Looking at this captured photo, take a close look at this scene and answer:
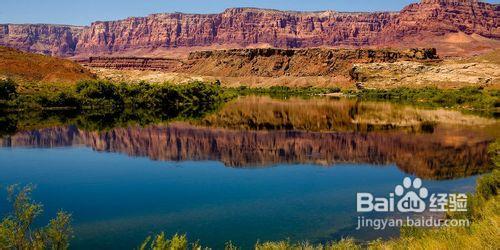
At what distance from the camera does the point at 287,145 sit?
45469 mm

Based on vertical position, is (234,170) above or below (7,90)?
below

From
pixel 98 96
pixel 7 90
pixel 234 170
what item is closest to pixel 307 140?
pixel 234 170

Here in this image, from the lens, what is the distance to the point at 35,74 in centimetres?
9669

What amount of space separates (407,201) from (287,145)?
2095cm

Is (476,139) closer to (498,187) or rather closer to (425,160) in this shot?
(425,160)

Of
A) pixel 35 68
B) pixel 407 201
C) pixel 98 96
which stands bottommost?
pixel 407 201

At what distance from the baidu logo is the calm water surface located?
2.02 feet

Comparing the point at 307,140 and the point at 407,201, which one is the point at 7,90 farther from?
the point at 407,201

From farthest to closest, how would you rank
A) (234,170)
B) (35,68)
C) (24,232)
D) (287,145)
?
(35,68)
(287,145)
(234,170)
(24,232)

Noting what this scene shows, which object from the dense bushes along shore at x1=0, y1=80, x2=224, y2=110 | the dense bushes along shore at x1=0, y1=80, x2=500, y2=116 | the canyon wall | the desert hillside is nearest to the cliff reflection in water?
the dense bushes along shore at x1=0, y1=80, x2=224, y2=110

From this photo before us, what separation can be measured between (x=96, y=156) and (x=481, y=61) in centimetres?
10554

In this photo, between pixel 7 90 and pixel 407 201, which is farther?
Result: pixel 7 90

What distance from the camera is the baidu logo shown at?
2253 cm

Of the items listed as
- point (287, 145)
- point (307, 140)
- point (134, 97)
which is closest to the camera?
point (287, 145)
